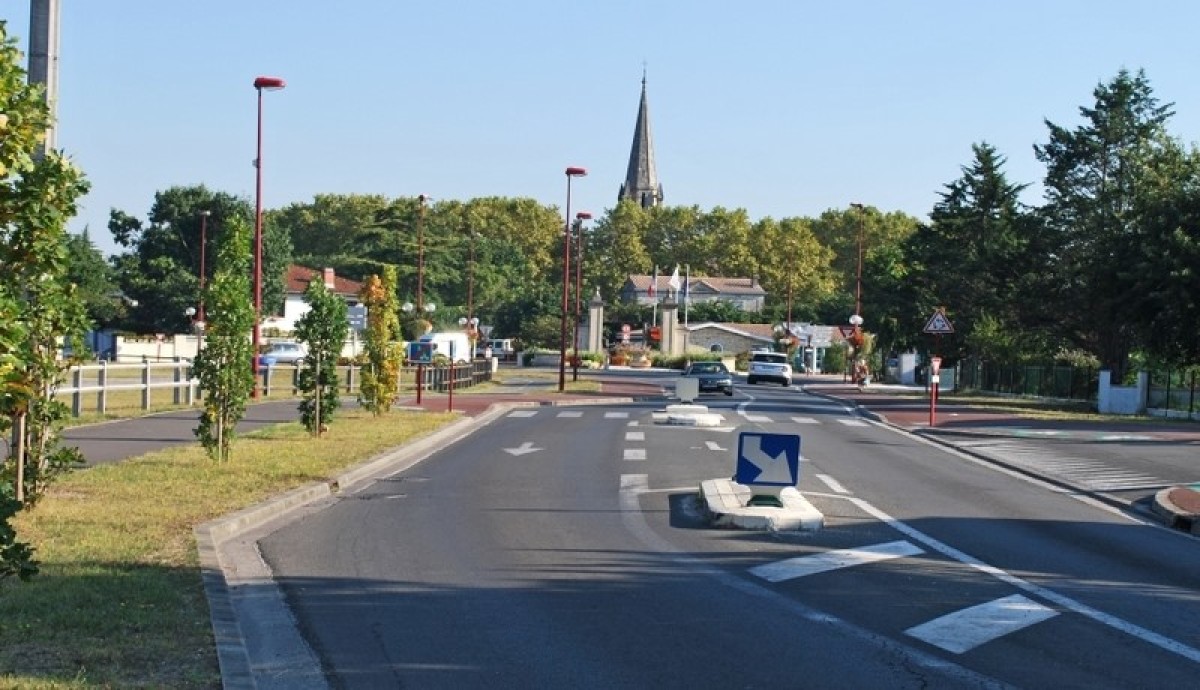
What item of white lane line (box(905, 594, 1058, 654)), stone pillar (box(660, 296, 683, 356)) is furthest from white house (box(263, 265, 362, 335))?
white lane line (box(905, 594, 1058, 654))

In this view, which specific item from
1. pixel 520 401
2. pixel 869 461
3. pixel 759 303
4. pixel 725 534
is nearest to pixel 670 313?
pixel 759 303

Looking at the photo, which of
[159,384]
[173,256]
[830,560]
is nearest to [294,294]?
[173,256]

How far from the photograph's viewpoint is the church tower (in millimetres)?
186375

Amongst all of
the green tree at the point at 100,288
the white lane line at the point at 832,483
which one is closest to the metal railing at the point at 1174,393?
the white lane line at the point at 832,483

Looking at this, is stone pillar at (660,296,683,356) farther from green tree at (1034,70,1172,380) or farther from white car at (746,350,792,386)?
green tree at (1034,70,1172,380)

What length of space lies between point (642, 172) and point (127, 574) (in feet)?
588

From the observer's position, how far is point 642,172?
188 m

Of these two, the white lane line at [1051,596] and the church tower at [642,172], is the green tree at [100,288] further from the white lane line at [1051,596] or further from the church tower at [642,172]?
the church tower at [642,172]

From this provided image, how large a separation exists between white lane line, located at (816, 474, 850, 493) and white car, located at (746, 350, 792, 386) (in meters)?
48.2

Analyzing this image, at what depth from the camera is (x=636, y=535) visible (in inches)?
551

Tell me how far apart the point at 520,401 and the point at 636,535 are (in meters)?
30.9

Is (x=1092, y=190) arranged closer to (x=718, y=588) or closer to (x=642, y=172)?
(x=718, y=588)

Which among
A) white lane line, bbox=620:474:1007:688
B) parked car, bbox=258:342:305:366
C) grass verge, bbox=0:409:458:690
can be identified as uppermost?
parked car, bbox=258:342:305:366

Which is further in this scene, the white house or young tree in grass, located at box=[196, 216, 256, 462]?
the white house
